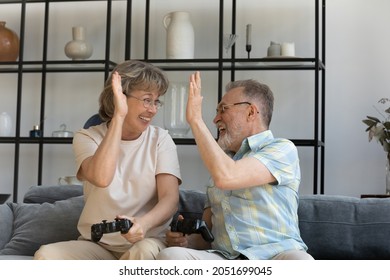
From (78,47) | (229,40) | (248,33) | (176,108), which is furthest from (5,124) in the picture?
(248,33)

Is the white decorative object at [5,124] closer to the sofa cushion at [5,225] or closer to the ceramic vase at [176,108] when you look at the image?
the ceramic vase at [176,108]

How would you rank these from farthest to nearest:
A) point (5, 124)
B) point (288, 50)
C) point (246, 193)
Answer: point (5, 124) → point (288, 50) → point (246, 193)

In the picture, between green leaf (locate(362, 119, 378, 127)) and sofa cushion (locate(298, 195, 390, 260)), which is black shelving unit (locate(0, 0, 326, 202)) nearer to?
green leaf (locate(362, 119, 378, 127))

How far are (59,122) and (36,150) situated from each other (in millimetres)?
297

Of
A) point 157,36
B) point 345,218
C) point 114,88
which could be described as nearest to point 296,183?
point 345,218

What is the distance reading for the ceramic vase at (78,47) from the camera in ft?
17.2

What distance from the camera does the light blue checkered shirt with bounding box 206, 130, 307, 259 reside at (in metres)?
2.08

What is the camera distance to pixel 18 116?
17.3 feet

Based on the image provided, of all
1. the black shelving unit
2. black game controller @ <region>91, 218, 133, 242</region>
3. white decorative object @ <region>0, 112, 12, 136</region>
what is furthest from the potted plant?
black game controller @ <region>91, 218, 133, 242</region>

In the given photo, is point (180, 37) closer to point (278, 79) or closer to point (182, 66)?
point (182, 66)

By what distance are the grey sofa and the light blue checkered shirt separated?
0.33 meters

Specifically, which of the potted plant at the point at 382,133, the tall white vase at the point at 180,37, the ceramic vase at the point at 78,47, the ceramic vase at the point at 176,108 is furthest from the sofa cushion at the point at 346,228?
the ceramic vase at the point at 78,47

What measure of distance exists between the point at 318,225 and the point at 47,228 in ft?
3.44

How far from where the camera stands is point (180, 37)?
5051 mm
